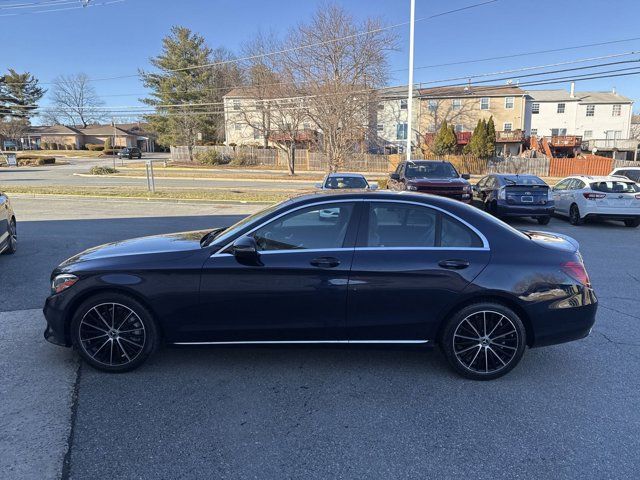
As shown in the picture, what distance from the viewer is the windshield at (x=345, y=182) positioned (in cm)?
1385

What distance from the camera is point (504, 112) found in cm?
5266

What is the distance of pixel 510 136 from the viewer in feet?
164

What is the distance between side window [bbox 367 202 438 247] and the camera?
12.6ft

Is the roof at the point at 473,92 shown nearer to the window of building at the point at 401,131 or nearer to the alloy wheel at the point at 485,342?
the window of building at the point at 401,131

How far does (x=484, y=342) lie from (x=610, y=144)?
6165cm

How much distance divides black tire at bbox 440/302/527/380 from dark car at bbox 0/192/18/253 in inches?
297

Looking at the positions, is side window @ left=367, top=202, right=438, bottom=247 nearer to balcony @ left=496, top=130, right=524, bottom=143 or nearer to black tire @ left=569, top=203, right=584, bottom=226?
black tire @ left=569, top=203, right=584, bottom=226

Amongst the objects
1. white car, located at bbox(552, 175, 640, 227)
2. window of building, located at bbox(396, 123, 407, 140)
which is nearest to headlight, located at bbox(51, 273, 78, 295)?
white car, located at bbox(552, 175, 640, 227)

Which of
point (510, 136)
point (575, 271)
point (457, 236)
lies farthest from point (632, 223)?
point (510, 136)

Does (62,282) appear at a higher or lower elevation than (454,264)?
lower

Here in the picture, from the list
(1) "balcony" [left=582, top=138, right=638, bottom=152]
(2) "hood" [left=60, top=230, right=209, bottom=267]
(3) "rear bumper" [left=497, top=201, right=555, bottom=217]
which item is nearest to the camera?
(2) "hood" [left=60, top=230, right=209, bottom=267]

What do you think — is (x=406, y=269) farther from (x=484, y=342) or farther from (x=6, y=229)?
(x=6, y=229)

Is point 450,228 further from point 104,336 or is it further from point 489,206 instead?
point 489,206

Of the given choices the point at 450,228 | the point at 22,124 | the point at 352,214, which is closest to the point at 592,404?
the point at 450,228
